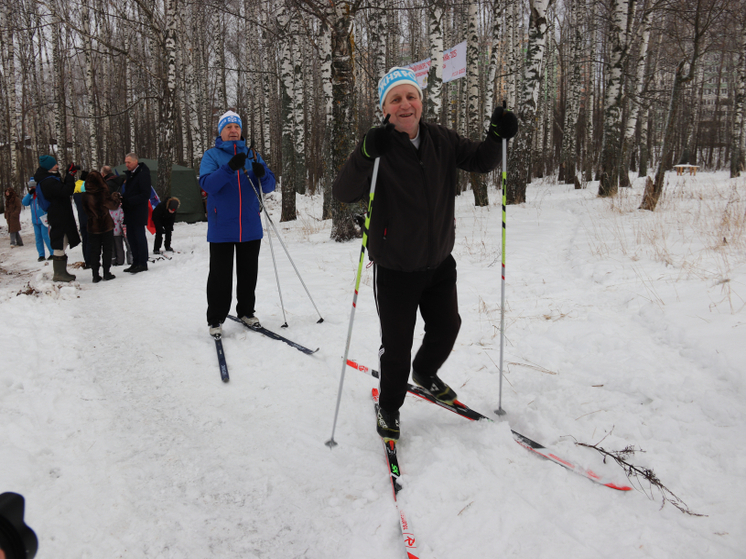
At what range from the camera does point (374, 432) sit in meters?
2.94

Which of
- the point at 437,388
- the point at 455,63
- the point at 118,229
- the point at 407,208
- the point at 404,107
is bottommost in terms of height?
the point at 437,388

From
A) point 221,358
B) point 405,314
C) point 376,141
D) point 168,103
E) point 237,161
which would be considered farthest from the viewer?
point 168,103

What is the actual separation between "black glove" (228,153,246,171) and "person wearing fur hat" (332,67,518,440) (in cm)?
205

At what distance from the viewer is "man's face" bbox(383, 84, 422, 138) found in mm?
2463

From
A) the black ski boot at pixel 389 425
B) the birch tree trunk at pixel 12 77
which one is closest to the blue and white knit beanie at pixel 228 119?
the black ski boot at pixel 389 425

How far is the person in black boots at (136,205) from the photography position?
25.7 ft

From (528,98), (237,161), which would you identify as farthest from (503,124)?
(528,98)

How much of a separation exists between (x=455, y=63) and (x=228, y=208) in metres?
7.81

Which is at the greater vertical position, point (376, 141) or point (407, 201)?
point (376, 141)

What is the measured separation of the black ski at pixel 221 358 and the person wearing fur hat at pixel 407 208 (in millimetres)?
1644

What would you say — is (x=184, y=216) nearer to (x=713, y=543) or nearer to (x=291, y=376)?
(x=291, y=376)

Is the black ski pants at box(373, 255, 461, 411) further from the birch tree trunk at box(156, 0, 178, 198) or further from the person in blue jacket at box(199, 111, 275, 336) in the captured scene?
the birch tree trunk at box(156, 0, 178, 198)

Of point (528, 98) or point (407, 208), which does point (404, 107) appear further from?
point (528, 98)

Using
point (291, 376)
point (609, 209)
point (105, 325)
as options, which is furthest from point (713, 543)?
point (609, 209)
